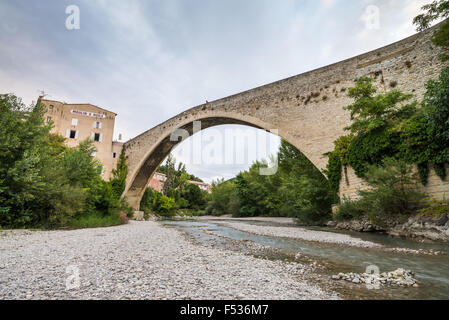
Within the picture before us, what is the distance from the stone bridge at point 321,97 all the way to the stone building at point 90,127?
10.9m

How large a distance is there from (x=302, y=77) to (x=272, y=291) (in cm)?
1197

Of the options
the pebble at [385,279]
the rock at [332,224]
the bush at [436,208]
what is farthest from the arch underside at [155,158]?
the pebble at [385,279]

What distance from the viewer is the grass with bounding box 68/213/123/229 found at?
7.55 m

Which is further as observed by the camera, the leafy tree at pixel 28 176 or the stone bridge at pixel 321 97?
the stone bridge at pixel 321 97

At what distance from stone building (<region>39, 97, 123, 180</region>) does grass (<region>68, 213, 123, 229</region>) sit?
12286mm

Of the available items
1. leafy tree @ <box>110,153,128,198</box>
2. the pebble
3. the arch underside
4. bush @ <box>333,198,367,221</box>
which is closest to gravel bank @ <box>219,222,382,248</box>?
bush @ <box>333,198,367,221</box>

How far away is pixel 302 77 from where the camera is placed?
462 inches

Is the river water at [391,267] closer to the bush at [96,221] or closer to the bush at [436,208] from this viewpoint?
the bush at [436,208]

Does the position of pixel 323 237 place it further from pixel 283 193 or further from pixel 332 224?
pixel 283 193

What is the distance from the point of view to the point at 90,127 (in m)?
21.4

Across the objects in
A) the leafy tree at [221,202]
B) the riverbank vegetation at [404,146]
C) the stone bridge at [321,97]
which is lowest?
the leafy tree at [221,202]

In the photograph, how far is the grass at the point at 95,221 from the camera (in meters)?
7.55

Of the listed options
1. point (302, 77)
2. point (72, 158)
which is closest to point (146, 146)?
point (72, 158)

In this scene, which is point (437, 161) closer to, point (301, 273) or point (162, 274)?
point (301, 273)
